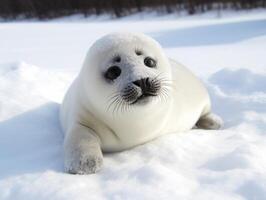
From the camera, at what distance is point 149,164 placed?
2033 mm

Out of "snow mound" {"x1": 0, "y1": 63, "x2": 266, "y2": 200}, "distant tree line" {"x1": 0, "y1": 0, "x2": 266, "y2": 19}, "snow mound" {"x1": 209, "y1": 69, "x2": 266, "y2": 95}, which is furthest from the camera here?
"distant tree line" {"x1": 0, "y1": 0, "x2": 266, "y2": 19}

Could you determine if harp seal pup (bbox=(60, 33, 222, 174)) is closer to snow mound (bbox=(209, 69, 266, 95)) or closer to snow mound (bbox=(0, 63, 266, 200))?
Result: snow mound (bbox=(0, 63, 266, 200))

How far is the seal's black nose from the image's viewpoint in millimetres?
2037

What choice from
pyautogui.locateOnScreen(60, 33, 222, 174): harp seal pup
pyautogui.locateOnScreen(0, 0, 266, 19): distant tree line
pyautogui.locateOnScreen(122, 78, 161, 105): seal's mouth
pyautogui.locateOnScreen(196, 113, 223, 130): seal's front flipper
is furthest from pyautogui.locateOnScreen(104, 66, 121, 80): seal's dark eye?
pyautogui.locateOnScreen(0, 0, 266, 19): distant tree line

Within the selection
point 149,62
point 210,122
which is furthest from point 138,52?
point 210,122

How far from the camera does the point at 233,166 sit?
2008 mm

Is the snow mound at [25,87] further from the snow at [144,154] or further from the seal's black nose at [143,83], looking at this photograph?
the seal's black nose at [143,83]

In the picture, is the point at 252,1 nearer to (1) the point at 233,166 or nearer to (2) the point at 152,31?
(2) the point at 152,31

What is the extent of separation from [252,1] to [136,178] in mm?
15941

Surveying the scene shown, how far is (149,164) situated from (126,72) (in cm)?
40

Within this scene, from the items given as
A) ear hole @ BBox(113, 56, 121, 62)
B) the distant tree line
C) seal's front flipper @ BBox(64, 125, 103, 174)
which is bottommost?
the distant tree line

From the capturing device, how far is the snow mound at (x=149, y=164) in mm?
1809

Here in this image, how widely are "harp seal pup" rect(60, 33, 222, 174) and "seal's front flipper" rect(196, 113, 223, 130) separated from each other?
37 cm

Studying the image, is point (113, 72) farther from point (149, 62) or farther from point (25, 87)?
point (25, 87)
